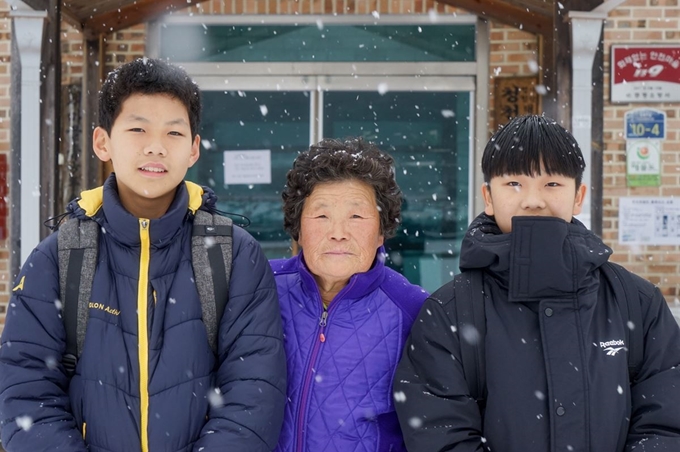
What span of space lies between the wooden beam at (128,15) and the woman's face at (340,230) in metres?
4.25

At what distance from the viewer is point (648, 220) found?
5.89 m

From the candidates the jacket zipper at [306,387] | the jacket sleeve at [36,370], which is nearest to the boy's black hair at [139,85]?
the jacket sleeve at [36,370]

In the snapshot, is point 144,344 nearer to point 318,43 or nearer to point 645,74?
point 318,43

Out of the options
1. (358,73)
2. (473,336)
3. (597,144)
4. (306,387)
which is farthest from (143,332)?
(358,73)

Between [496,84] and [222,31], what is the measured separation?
232cm

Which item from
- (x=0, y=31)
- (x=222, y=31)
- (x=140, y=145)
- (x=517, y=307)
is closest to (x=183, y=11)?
(x=222, y=31)

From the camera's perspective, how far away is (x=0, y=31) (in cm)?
600

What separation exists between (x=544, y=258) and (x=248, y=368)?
819mm

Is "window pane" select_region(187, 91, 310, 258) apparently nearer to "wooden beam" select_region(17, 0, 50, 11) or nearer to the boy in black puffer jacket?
"wooden beam" select_region(17, 0, 50, 11)

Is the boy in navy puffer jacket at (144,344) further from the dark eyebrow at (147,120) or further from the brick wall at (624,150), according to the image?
the brick wall at (624,150)

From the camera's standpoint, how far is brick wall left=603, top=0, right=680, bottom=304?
5.86 m

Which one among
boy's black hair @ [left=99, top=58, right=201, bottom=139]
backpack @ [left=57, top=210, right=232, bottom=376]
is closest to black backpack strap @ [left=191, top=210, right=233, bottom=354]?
backpack @ [left=57, top=210, right=232, bottom=376]

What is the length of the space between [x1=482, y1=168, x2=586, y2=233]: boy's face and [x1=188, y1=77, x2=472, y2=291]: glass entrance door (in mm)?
4143

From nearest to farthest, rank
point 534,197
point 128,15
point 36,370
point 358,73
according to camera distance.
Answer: point 36,370
point 534,197
point 128,15
point 358,73
